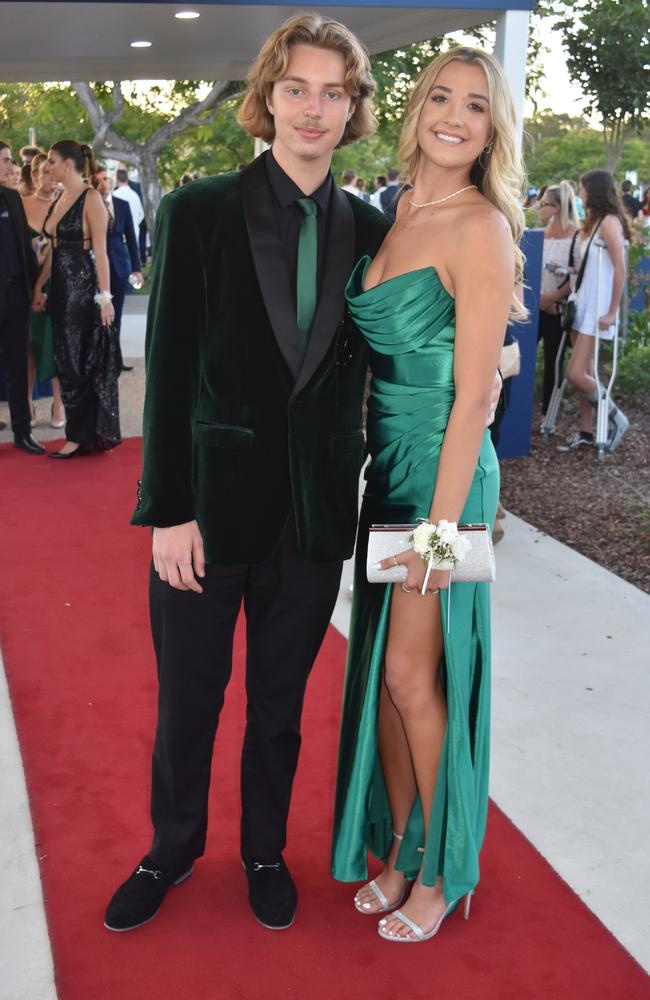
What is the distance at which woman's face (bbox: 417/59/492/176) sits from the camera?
256cm

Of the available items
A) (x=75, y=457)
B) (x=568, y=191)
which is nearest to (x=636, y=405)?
(x=568, y=191)

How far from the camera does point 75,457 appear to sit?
7.75 meters

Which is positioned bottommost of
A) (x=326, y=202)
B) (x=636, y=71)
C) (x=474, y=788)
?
(x=474, y=788)

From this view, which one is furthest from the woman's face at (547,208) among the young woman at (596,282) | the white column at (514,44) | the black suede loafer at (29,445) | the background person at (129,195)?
the background person at (129,195)

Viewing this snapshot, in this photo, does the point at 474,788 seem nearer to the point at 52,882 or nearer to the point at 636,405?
the point at 52,882

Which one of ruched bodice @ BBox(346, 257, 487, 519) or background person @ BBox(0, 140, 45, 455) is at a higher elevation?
ruched bodice @ BBox(346, 257, 487, 519)

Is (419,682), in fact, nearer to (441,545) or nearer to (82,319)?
(441,545)

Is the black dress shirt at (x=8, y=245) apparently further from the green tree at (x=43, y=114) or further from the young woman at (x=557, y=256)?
the green tree at (x=43, y=114)

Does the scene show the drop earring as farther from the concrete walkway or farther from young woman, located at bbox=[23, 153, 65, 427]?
young woman, located at bbox=[23, 153, 65, 427]

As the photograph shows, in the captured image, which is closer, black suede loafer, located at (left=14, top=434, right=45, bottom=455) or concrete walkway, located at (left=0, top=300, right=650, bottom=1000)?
concrete walkway, located at (left=0, top=300, right=650, bottom=1000)

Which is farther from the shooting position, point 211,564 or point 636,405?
point 636,405

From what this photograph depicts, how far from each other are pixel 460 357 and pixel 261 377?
46cm

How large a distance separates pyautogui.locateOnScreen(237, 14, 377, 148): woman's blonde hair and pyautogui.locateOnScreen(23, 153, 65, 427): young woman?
5579 millimetres

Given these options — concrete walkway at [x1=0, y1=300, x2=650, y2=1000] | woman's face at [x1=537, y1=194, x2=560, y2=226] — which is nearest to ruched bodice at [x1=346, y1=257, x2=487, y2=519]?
concrete walkway at [x1=0, y1=300, x2=650, y2=1000]
